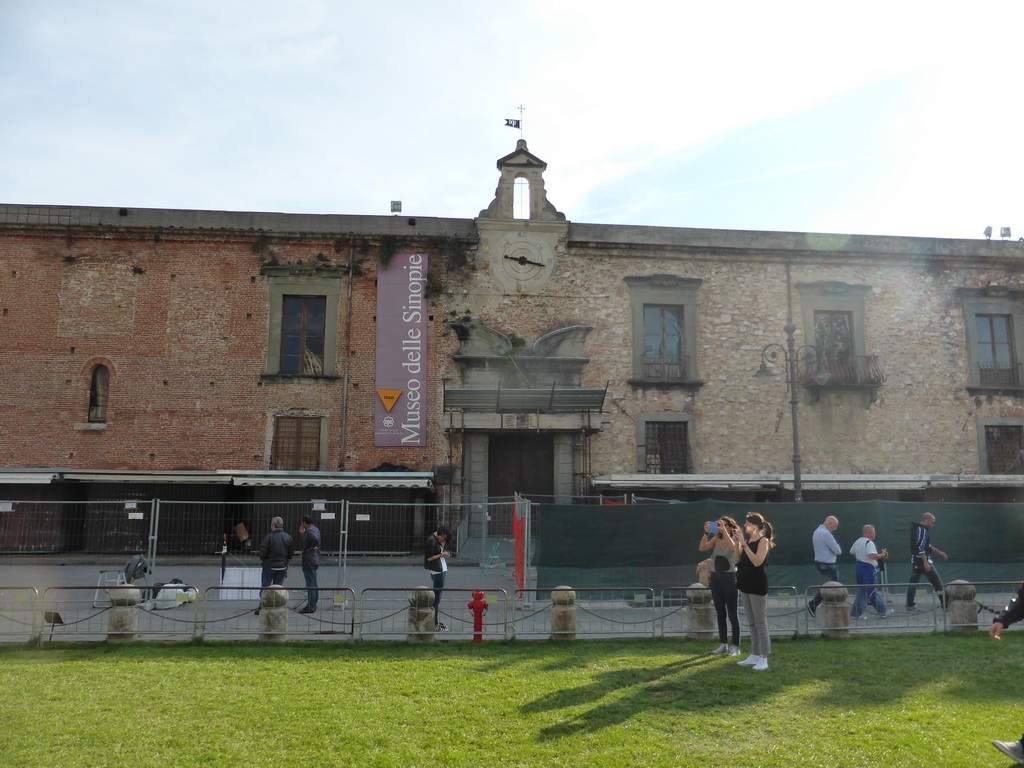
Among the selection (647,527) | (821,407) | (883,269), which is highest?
(883,269)

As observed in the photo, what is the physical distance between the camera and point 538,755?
587 centimetres

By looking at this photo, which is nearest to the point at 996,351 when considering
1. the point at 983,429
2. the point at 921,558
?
the point at 983,429

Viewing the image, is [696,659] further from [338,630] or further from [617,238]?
[617,238]

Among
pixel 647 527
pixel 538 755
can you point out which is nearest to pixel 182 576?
pixel 647 527

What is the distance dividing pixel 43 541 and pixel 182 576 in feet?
14.2

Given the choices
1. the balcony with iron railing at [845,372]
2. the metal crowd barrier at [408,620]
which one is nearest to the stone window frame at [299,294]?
the metal crowd barrier at [408,620]

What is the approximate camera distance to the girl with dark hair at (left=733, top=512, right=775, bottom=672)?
28.3ft

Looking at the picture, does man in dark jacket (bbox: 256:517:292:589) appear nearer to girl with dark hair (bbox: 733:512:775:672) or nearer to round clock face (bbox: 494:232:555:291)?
girl with dark hair (bbox: 733:512:775:672)

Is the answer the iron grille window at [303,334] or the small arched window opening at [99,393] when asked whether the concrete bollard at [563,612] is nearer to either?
the iron grille window at [303,334]

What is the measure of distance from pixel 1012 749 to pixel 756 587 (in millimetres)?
3175

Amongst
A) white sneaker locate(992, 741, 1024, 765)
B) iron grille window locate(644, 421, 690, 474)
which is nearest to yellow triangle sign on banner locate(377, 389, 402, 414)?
iron grille window locate(644, 421, 690, 474)

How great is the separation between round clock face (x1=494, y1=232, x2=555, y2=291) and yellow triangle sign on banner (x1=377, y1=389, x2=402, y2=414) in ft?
13.5

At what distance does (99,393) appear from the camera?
68.1 feet

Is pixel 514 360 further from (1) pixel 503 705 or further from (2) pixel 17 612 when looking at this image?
(1) pixel 503 705
